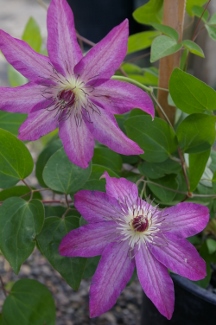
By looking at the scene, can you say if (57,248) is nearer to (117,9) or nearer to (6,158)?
(6,158)

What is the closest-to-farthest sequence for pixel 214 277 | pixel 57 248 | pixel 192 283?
pixel 57 248
pixel 192 283
pixel 214 277

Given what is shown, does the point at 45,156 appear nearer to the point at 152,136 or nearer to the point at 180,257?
the point at 152,136

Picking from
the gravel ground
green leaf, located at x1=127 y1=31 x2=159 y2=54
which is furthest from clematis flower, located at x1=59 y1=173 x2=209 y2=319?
the gravel ground

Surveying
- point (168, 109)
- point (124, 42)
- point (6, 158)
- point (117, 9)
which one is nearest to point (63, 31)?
point (124, 42)

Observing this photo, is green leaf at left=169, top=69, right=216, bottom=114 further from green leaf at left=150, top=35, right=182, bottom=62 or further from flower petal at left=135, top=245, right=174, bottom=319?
flower petal at left=135, top=245, right=174, bottom=319

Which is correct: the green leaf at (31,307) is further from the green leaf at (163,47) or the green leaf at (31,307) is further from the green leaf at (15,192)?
the green leaf at (163,47)

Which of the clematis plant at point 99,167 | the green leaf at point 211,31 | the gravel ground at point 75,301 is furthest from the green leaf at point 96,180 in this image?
the gravel ground at point 75,301
